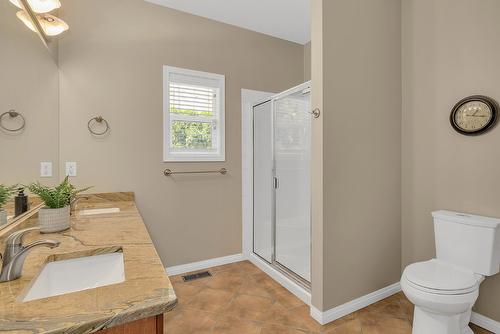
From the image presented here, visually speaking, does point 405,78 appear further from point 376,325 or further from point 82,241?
point 82,241

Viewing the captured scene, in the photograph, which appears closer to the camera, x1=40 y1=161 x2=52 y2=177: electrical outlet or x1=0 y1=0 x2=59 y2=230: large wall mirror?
x1=0 y1=0 x2=59 y2=230: large wall mirror

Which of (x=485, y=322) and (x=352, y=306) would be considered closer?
(x=485, y=322)

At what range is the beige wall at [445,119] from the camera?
1.80 m

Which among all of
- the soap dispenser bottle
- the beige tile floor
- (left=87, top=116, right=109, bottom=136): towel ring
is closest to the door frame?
the beige tile floor

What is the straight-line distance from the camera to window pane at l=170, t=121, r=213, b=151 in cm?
268

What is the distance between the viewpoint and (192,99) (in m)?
2.76

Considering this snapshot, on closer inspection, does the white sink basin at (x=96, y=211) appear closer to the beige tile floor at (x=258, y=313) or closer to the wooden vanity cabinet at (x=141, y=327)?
the beige tile floor at (x=258, y=313)

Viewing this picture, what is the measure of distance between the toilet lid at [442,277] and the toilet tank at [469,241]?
0.06 m

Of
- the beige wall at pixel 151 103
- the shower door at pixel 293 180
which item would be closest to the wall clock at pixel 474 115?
the shower door at pixel 293 180

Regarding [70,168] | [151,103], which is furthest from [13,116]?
[151,103]

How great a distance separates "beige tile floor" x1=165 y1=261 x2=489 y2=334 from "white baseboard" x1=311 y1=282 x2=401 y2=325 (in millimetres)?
32

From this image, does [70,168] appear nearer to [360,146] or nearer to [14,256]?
[14,256]

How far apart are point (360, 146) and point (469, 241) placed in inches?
37.7

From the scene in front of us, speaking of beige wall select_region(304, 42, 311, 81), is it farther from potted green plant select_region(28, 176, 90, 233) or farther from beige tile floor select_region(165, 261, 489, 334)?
potted green plant select_region(28, 176, 90, 233)
